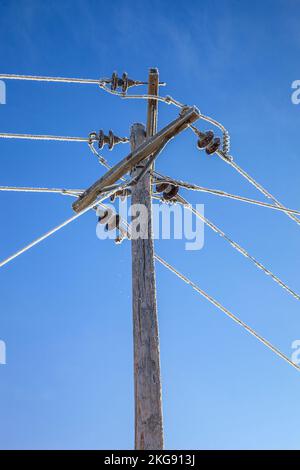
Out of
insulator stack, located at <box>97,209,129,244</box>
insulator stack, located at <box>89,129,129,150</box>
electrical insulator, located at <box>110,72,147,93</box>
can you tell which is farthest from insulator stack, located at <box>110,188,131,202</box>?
electrical insulator, located at <box>110,72,147,93</box>

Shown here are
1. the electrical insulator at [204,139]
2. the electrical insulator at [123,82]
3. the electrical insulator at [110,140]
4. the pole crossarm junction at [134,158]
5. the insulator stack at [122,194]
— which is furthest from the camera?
the electrical insulator at [123,82]

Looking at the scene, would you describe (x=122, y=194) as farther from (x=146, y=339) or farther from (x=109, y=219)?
(x=146, y=339)

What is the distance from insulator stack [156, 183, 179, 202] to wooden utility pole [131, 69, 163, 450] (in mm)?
812

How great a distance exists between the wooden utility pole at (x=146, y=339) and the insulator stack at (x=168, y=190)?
0.81 m

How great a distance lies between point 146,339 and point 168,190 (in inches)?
97.9

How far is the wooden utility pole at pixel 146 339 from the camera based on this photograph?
4.53m

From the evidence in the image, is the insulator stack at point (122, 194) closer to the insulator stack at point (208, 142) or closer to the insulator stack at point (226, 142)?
the insulator stack at point (208, 142)

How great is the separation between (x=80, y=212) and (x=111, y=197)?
1.30 feet

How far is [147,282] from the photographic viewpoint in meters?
5.29

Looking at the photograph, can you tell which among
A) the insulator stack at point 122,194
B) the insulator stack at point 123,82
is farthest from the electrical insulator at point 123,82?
the insulator stack at point 122,194

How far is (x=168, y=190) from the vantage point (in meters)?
6.99

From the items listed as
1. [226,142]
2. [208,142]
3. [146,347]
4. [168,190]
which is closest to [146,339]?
[146,347]

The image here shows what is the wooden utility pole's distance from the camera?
4.53m
